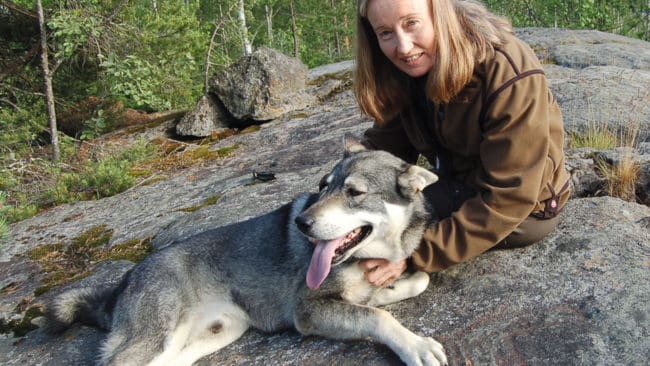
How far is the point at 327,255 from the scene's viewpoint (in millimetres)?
3377

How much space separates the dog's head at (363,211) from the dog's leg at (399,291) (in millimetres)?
232

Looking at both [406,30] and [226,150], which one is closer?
[406,30]

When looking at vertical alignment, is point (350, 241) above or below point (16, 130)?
below

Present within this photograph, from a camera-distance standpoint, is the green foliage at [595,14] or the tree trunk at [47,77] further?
the green foliage at [595,14]

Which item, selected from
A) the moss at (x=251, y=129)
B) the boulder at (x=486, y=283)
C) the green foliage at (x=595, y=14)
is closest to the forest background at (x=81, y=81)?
the boulder at (x=486, y=283)

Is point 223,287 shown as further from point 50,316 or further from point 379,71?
point 379,71

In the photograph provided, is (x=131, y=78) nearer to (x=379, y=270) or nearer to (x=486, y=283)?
(x=379, y=270)

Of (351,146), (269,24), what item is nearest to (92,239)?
(351,146)

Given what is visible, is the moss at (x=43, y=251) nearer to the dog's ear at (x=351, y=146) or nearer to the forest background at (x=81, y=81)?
the forest background at (x=81, y=81)

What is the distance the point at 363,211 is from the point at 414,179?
20.8 inches

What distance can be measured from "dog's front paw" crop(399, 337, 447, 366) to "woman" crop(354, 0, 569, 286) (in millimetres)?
742

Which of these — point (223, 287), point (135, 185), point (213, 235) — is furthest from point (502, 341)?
point (135, 185)

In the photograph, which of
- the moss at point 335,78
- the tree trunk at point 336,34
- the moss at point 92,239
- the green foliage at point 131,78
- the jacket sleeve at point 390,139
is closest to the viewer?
the jacket sleeve at point 390,139

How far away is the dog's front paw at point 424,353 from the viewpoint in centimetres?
289
